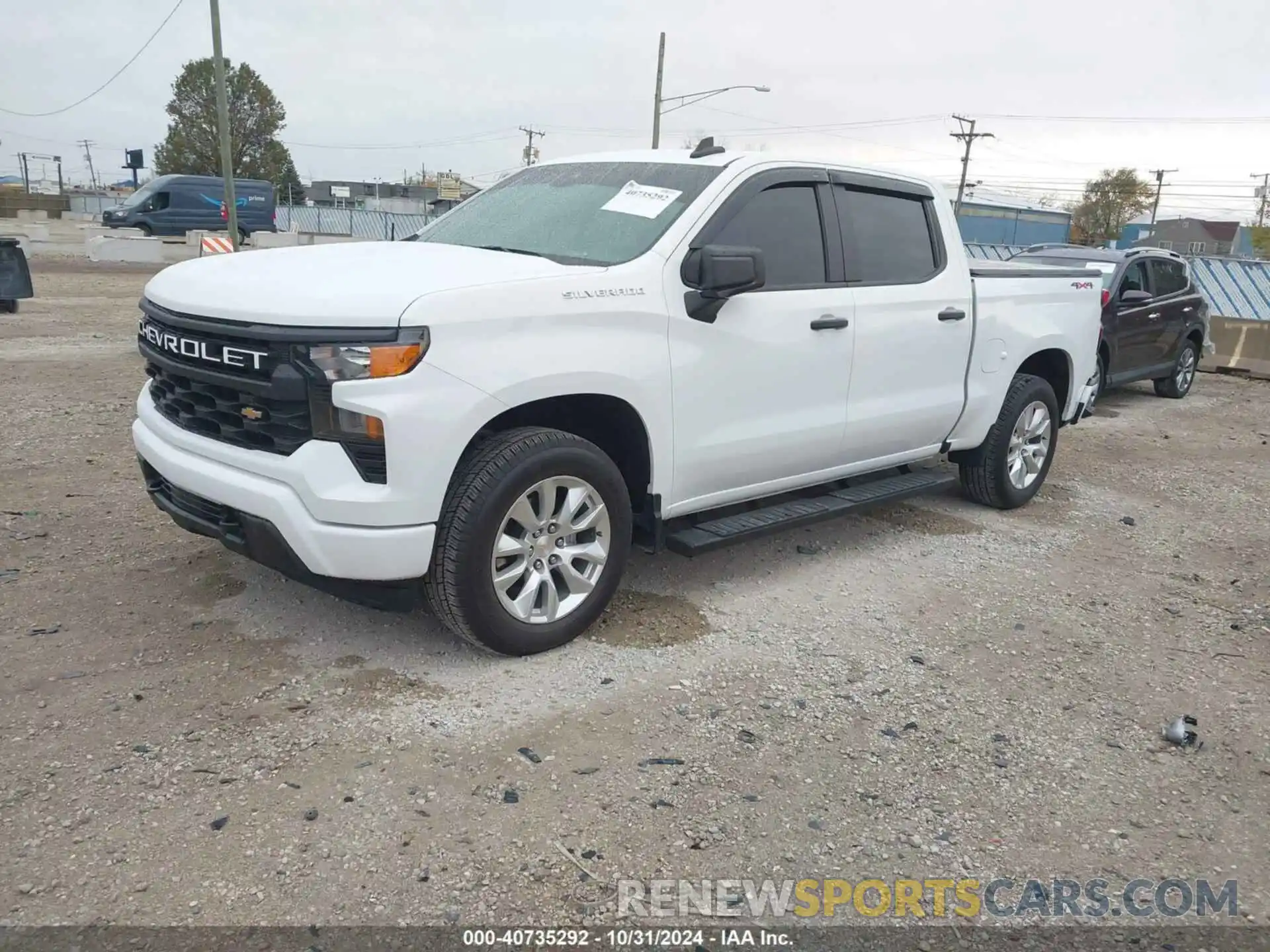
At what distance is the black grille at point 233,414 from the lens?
3377mm

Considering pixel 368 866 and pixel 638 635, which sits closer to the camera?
pixel 368 866

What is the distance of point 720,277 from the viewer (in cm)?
388

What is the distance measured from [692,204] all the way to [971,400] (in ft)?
7.78

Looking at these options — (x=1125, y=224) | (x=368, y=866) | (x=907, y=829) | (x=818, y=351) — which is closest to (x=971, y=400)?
(x=818, y=351)

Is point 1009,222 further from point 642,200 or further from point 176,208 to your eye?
point 642,200

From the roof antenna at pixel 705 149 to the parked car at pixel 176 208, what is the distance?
106 feet

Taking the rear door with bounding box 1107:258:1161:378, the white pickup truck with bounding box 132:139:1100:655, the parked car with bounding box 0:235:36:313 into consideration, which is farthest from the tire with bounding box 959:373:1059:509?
the parked car with bounding box 0:235:36:313

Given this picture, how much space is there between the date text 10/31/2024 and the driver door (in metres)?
1.97

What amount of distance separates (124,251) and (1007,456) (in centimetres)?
2659

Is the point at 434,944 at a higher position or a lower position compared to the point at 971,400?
lower

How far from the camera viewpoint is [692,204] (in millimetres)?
4230

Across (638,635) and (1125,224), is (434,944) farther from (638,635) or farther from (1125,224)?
(1125,224)

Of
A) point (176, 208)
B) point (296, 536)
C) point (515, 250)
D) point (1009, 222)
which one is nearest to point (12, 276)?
point (515, 250)

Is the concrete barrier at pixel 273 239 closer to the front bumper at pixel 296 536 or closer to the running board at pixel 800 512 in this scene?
the running board at pixel 800 512
